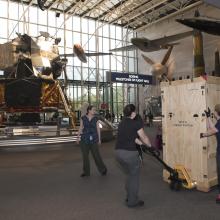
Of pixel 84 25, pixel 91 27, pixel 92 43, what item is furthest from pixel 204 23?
pixel 91 27

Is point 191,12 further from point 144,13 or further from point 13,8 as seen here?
point 13,8

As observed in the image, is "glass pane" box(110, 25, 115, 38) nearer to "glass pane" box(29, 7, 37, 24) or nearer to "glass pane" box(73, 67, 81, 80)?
"glass pane" box(73, 67, 81, 80)

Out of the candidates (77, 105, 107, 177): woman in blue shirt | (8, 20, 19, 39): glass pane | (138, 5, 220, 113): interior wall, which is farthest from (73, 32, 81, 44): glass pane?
(77, 105, 107, 177): woman in blue shirt

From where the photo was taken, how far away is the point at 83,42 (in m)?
37.1

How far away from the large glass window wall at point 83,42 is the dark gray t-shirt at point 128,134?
26.5 meters

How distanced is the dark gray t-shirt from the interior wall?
29.2m

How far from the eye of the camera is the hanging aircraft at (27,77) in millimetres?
15438

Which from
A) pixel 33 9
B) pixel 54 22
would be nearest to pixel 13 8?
pixel 33 9

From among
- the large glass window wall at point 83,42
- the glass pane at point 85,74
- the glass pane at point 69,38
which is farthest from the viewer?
the glass pane at point 85,74

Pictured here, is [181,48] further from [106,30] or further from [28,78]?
[28,78]

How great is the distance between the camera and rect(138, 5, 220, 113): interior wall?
111 feet

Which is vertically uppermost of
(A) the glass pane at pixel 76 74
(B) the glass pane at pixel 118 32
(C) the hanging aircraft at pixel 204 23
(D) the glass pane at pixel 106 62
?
(B) the glass pane at pixel 118 32

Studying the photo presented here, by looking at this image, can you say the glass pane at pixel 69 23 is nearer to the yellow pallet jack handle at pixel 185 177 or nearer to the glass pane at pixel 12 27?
the glass pane at pixel 12 27

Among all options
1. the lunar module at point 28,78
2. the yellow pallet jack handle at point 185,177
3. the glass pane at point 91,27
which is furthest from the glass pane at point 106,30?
the yellow pallet jack handle at point 185,177
